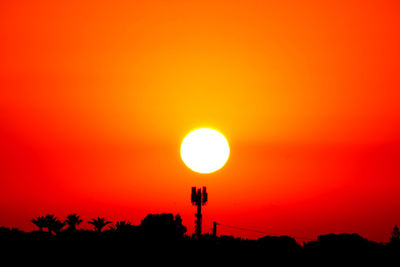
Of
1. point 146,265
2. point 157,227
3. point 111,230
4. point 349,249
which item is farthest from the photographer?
point 157,227

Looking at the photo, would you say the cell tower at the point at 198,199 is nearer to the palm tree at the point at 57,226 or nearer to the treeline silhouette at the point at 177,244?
the treeline silhouette at the point at 177,244

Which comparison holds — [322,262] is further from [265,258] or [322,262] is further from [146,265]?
[146,265]

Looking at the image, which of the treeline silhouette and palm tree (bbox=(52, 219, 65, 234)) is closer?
the treeline silhouette

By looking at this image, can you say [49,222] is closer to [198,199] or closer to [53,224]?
[53,224]

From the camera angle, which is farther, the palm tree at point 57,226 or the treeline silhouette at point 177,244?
the palm tree at point 57,226

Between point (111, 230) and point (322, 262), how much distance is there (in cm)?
2915

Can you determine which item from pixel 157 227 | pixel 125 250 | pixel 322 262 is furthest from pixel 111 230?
pixel 322 262

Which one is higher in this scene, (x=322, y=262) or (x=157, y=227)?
(x=157, y=227)

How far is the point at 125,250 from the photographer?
2090 inches

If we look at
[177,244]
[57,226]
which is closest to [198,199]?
[177,244]

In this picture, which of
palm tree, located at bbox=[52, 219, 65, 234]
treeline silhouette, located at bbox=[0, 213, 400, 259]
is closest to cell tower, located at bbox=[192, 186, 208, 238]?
treeline silhouette, located at bbox=[0, 213, 400, 259]

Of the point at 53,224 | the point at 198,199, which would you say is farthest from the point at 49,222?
the point at 198,199

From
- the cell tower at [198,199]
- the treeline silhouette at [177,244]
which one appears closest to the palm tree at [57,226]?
the treeline silhouette at [177,244]

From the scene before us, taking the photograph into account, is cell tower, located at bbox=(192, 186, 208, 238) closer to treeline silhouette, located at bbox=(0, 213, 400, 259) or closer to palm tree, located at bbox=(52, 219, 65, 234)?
treeline silhouette, located at bbox=(0, 213, 400, 259)
